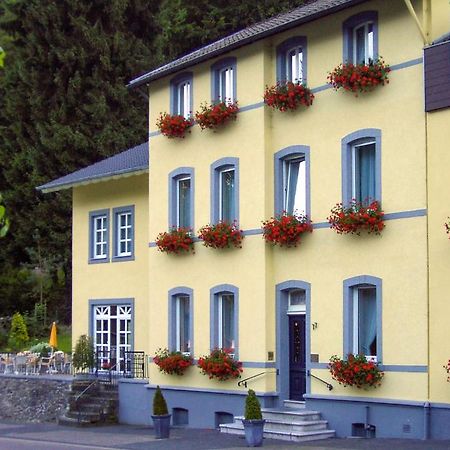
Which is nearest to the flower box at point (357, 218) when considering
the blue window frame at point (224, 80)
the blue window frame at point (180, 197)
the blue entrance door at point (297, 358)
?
the blue entrance door at point (297, 358)

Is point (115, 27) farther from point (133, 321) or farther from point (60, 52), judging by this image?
point (133, 321)

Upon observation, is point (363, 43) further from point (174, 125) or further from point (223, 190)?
point (174, 125)

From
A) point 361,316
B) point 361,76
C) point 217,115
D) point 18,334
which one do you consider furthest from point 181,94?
point 18,334

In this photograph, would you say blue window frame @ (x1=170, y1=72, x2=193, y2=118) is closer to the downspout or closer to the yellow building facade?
the yellow building facade

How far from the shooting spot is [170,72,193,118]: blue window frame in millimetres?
27344

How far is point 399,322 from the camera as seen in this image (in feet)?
70.1

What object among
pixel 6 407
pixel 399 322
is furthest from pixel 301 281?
pixel 6 407

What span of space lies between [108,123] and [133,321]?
58.3ft

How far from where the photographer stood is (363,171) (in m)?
22.7

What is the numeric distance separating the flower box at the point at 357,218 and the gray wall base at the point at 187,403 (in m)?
4.31

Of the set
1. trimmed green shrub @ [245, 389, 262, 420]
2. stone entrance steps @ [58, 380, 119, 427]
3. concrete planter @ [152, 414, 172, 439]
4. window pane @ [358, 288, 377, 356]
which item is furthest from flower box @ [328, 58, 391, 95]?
stone entrance steps @ [58, 380, 119, 427]

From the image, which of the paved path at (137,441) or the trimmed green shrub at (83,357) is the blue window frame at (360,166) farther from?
the trimmed green shrub at (83,357)

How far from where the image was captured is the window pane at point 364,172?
22.4 m

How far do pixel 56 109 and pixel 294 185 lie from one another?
25.0 m
